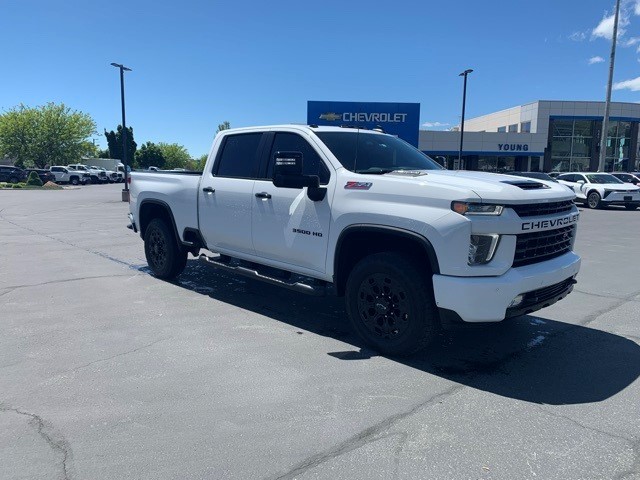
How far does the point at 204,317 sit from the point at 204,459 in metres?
2.81

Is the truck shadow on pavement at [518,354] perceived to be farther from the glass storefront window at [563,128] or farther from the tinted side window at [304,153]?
the glass storefront window at [563,128]

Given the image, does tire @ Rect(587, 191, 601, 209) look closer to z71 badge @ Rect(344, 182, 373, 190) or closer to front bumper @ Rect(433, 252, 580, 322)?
front bumper @ Rect(433, 252, 580, 322)

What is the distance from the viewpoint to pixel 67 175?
158ft

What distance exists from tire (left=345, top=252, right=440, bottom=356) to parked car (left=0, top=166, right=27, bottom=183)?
49.1 metres

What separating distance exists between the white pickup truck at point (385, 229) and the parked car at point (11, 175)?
46.5 meters

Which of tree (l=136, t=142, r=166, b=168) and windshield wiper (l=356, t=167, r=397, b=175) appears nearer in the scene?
windshield wiper (l=356, t=167, r=397, b=175)

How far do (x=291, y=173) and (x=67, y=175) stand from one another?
164 ft

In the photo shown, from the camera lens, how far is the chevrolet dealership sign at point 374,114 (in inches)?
1117

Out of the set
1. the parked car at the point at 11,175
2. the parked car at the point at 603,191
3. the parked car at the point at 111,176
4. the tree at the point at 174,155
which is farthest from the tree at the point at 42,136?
the parked car at the point at 603,191

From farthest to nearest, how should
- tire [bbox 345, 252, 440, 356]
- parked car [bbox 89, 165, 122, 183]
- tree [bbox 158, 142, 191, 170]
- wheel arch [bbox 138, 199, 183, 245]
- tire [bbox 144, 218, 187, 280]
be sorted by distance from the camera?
tree [bbox 158, 142, 191, 170] → parked car [bbox 89, 165, 122, 183] → tire [bbox 144, 218, 187, 280] → wheel arch [bbox 138, 199, 183, 245] → tire [bbox 345, 252, 440, 356]

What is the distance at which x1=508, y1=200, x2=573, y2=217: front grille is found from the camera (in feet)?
12.9

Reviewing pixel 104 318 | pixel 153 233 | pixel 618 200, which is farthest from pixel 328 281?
pixel 618 200

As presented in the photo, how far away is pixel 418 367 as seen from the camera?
426 cm

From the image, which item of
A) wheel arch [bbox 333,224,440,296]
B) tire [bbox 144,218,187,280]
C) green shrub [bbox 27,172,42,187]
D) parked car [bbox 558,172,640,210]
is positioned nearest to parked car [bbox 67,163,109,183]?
green shrub [bbox 27,172,42,187]
